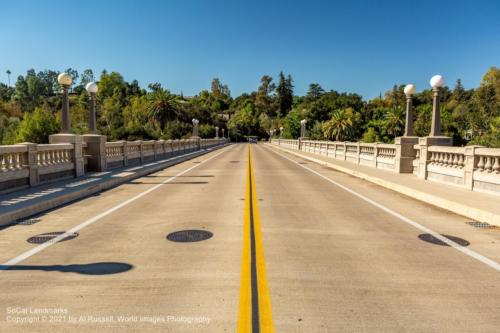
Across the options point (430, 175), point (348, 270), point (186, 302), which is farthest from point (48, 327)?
point (430, 175)

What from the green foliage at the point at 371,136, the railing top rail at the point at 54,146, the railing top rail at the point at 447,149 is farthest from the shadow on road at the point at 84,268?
the green foliage at the point at 371,136

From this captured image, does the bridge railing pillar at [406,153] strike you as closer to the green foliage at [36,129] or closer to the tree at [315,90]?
the green foliage at [36,129]

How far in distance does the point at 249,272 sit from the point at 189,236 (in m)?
2.14

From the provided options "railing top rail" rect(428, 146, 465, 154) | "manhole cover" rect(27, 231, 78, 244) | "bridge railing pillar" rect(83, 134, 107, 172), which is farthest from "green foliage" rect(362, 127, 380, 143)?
"manhole cover" rect(27, 231, 78, 244)

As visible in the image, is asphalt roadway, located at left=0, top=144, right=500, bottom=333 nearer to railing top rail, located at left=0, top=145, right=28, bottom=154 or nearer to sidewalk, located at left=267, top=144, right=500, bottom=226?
sidewalk, located at left=267, top=144, right=500, bottom=226

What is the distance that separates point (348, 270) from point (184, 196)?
281 inches

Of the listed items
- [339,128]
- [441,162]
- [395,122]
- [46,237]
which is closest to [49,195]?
[46,237]

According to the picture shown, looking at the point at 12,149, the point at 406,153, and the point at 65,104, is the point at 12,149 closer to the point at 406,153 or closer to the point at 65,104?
the point at 65,104

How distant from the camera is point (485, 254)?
5.76 metres

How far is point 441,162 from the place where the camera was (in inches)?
539

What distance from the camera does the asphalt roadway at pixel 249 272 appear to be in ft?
12.0

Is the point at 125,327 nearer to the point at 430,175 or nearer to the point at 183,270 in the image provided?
the point at 183,270

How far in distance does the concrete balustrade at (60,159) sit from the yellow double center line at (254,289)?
7.88 m

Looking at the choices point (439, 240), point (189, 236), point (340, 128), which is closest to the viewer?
point (439, 240)
